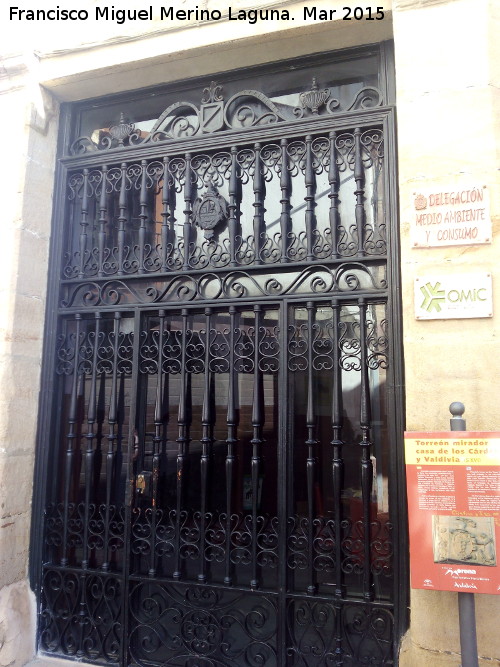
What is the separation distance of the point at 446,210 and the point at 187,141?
2.11 metres

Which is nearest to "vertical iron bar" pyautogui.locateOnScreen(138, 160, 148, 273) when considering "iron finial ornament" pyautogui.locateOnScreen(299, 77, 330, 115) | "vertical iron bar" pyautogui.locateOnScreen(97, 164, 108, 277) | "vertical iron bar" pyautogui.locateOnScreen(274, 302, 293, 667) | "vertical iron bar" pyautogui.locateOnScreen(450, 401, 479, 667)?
"vertical iron bar" pyautogui.locateOnScreen(97, 164, 108, 277)

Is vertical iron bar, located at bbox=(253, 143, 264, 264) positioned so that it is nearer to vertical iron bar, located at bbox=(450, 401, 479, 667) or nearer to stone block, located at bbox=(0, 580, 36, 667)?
vertical iron bar, located at bbox=(450, 401, 479, 667)

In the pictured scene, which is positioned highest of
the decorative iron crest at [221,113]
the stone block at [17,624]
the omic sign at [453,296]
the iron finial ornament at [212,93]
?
the iron finial ornament at [212,93]

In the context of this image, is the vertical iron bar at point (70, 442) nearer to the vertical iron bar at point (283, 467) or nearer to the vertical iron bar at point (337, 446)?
the vertical iron bar at point (283, 467)

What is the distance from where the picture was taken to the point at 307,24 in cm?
363

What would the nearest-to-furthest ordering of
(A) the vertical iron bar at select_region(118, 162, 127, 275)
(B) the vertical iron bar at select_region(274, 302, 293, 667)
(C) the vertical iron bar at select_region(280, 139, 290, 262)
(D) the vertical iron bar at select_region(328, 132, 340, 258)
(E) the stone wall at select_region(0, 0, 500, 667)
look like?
(E) the stone wall at select_region(0, 0, 500, 667)
(B) the vertical iron bar at select_region(274, 302, 293, 667)
(D) the vertical iron bar at select_region(328, 132, 340, 258)
(C) the vertical iron bar at select_region(280, 139, 290, 262)
(A) the vertical iron bar at select_region(118, 162, 127, 275)

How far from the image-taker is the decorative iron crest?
3.84 meters

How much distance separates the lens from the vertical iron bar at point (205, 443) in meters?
3.61

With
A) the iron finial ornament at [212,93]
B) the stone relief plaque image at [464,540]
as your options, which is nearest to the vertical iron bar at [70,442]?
the iron finial ornament at [212,93]

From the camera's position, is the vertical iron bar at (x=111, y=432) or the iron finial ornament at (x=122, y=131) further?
the iron finial ornament at (x=122, y=131)

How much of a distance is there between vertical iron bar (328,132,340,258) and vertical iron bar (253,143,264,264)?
0.52 metres

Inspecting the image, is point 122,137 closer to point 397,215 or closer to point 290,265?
point 290,265

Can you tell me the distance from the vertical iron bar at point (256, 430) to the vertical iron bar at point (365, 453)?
0.70 m

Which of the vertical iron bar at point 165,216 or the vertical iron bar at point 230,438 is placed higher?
the vertical iron bar at point 165,216
